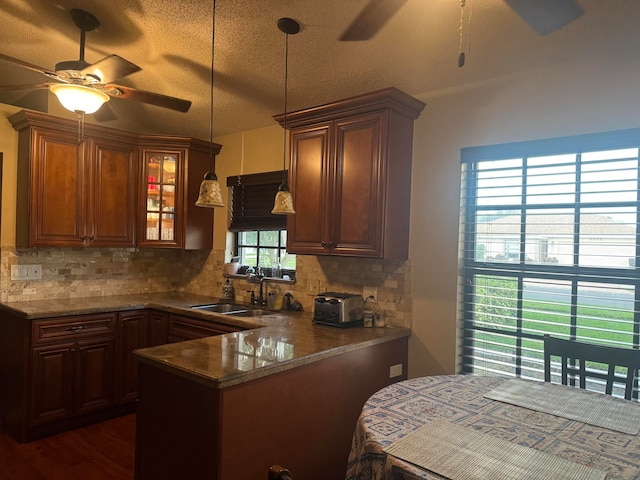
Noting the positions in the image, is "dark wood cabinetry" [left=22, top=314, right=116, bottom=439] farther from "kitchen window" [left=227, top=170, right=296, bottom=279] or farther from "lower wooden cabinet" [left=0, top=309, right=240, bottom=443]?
"kitchen window" [left=227, top=170, right=296, bottom=279]

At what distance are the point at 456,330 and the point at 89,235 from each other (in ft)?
9.78

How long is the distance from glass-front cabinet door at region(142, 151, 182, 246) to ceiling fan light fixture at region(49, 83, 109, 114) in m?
1.62

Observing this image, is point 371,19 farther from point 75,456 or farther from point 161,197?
point 75,456

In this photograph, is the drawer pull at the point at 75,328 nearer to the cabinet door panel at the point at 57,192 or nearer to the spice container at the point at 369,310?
the cabinet door panel at the point at 57,192

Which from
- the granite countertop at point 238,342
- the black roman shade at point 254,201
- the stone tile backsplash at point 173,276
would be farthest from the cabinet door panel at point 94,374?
the black roman shade at point 254,201

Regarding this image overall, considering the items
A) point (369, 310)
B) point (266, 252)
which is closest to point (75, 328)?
point (266, 252)

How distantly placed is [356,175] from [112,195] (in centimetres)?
223

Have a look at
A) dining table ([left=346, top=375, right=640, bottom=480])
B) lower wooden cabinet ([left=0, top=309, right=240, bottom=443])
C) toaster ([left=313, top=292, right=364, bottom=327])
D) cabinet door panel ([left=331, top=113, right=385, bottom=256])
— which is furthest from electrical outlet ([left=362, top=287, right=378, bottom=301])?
dining table ([left=346, top=375, right=640, bottom=480])

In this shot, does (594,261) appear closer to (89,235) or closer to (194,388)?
(194,388)

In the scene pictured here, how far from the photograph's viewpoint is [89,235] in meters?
3.61

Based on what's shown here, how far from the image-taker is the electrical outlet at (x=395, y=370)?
282cm

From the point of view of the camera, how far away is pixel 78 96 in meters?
2.30

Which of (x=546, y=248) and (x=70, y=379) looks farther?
(x=70, y=379)

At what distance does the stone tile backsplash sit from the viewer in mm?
3072
